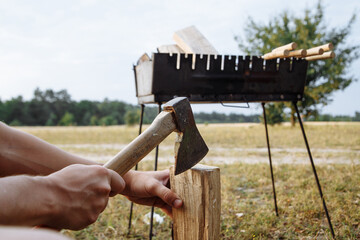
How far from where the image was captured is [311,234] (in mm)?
2670

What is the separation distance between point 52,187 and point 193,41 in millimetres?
2312

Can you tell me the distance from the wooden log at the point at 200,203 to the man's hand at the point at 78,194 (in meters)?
0.56

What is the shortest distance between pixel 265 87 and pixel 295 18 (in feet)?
49.2

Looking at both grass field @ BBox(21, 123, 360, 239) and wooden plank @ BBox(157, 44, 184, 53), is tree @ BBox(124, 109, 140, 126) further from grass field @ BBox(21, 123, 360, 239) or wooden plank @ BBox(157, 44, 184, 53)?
wooden plank @ BBox(157, 44, 184, 53)

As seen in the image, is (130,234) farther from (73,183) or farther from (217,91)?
(73,183)

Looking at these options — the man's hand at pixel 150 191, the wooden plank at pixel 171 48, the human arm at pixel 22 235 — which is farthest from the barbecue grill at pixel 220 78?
the human arm at pixel 22 235

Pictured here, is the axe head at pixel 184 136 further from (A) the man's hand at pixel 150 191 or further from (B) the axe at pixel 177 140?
(A) the man's hand at pixel 150 191

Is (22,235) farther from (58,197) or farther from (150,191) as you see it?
(150,191)

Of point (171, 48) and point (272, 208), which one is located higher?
point (171, 48)

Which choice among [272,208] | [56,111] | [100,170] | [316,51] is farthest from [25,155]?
[56,111]

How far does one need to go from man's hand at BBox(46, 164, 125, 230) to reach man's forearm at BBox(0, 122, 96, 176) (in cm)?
53

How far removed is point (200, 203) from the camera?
5.18 feet

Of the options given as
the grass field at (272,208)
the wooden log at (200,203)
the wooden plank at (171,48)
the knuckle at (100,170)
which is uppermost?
the wooden plank at (171,48)

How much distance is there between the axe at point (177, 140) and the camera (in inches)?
56.5
